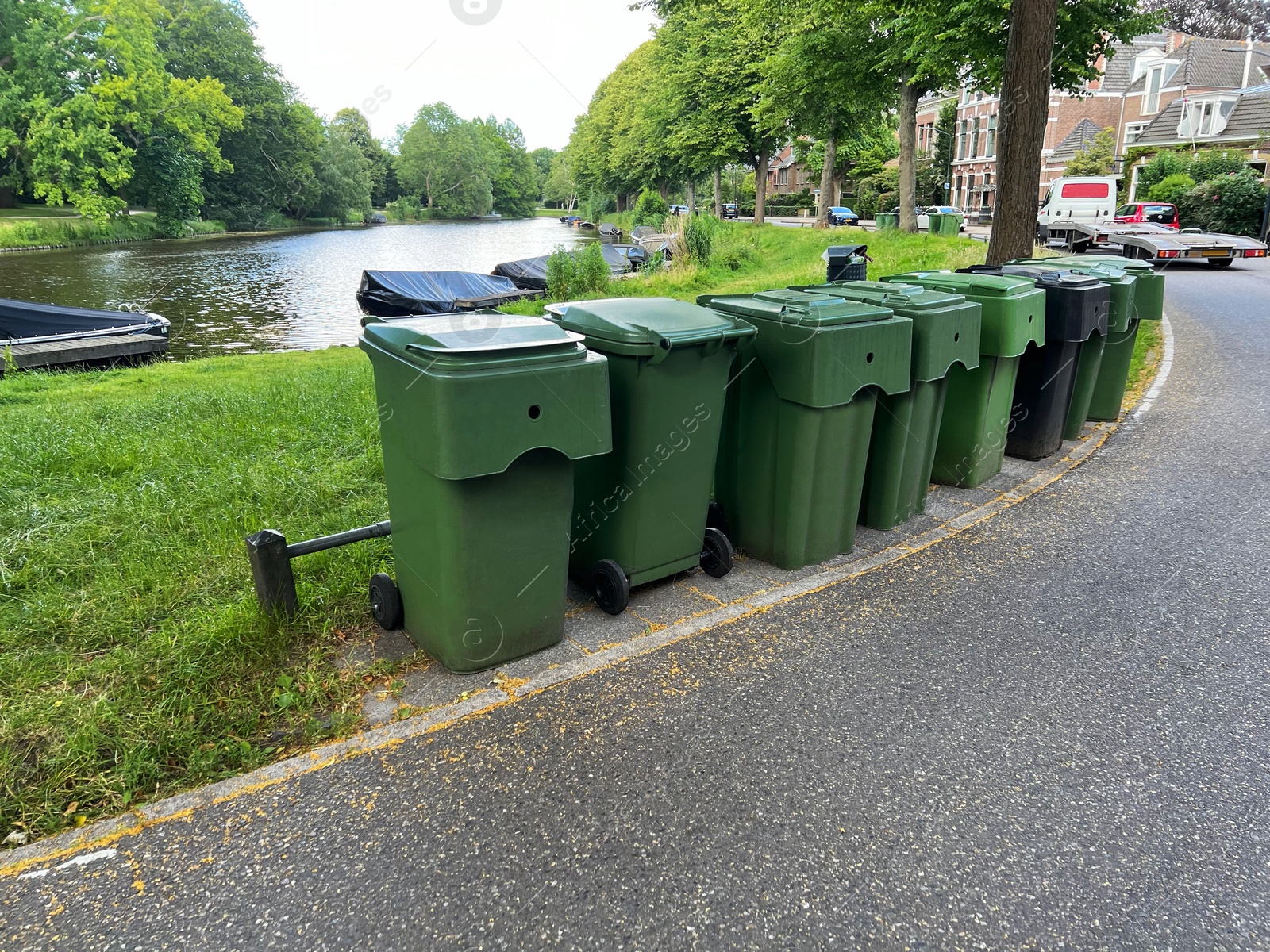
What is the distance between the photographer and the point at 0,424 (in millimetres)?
7027

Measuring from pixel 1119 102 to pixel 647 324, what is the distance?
58.0 meters

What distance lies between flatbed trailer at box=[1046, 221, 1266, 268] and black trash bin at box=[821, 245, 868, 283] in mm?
11747

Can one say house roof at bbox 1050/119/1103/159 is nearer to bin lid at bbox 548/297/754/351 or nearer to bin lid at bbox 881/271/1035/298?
bin lid at bbox 881/271/1035/298

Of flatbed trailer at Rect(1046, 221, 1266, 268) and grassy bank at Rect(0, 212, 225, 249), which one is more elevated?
grassy bank at Rect(0, 212, 225, 249)

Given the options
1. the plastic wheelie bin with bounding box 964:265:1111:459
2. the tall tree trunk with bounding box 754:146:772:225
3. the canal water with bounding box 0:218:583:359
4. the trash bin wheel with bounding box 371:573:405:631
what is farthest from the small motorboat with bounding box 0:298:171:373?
the tall tree trunk with bounding box 754:146:772:225

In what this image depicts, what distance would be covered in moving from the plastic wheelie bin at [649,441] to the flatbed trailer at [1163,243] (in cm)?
1819

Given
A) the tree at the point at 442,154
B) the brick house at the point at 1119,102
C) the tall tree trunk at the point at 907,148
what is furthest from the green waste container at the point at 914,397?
the brick house at the point at 1119,102

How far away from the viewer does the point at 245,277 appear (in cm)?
2900

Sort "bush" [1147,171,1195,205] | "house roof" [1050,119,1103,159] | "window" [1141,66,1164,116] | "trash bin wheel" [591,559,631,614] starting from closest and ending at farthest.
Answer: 1. "trash bin wheel" [591,559,631,614]
2. "bush" [1147,171,1195,205]
3. "window" [1141,66,1164,116]
4. "house roof" [1050,119,1103,159]

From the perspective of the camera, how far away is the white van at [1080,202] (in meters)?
24.1

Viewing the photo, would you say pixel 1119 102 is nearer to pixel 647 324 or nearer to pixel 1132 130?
pixel 1132 130

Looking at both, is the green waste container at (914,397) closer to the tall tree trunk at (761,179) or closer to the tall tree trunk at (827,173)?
the tall tree trunk at (827,173)

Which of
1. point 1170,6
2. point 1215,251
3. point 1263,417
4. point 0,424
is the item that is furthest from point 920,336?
point 1170,6

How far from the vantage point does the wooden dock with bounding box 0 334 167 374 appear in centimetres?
1253
